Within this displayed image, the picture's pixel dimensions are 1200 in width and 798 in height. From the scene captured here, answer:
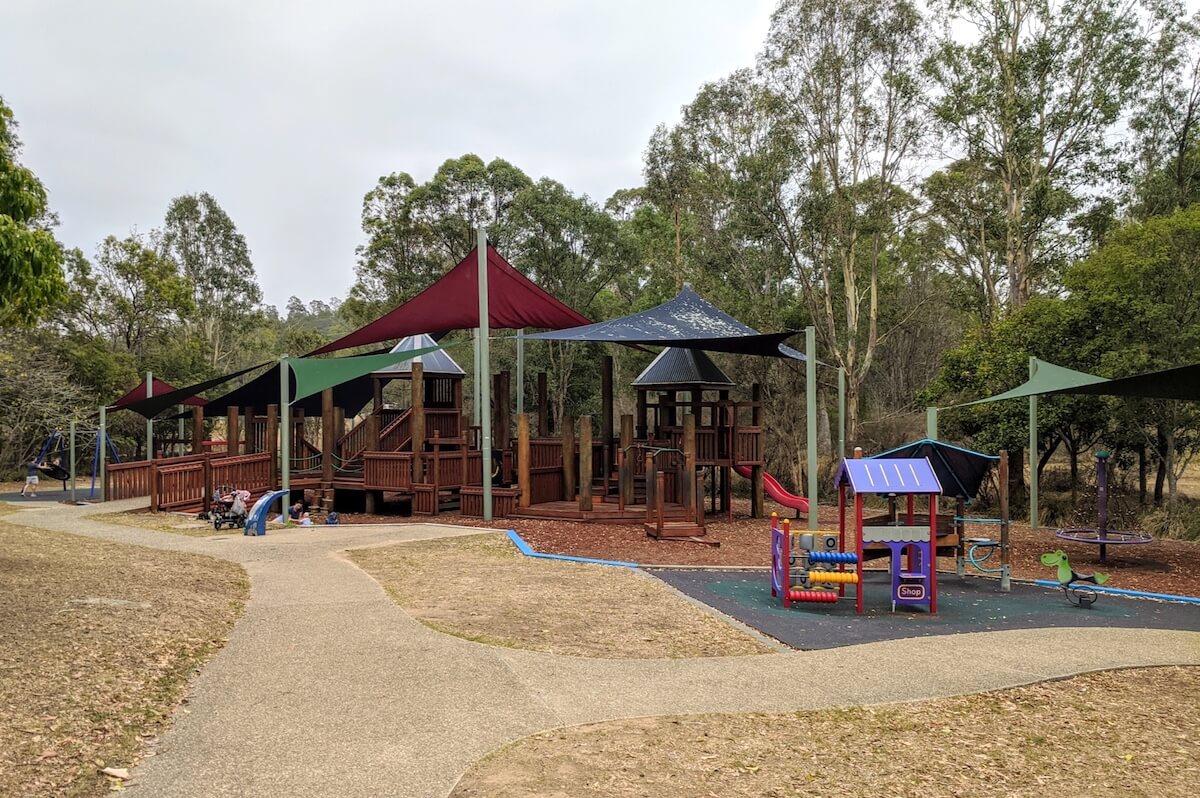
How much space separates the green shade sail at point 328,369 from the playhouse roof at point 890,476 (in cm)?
800

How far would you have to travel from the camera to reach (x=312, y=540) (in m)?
11.9

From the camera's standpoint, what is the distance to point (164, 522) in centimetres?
1389

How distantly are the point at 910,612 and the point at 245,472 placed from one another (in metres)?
13.2

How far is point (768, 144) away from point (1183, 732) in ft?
69.2

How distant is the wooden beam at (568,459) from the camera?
1552 cm

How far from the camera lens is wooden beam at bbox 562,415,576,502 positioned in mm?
15523

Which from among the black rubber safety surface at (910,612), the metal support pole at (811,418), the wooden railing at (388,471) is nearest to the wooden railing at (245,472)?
the wooden railing at (388,471)

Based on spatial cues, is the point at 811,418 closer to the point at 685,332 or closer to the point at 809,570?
the point at 685,332

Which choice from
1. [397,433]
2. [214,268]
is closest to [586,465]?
[397,433]

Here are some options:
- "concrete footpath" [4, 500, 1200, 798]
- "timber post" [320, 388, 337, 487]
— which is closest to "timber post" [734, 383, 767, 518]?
"timber post" [320, 388, 337, 487]

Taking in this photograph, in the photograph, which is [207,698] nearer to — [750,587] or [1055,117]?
[750,587]

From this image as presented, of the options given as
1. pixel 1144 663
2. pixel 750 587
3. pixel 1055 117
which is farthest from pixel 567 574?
pixel 1055 117

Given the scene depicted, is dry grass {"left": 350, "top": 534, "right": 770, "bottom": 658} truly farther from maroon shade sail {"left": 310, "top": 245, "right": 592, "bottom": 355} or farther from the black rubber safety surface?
maroon shade sail {"left": 310, "top": 245, "right": 592, "bottom": 355}

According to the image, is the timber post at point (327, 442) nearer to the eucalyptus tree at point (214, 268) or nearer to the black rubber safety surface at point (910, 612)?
the black rubber safety surface at point (910, 612)
